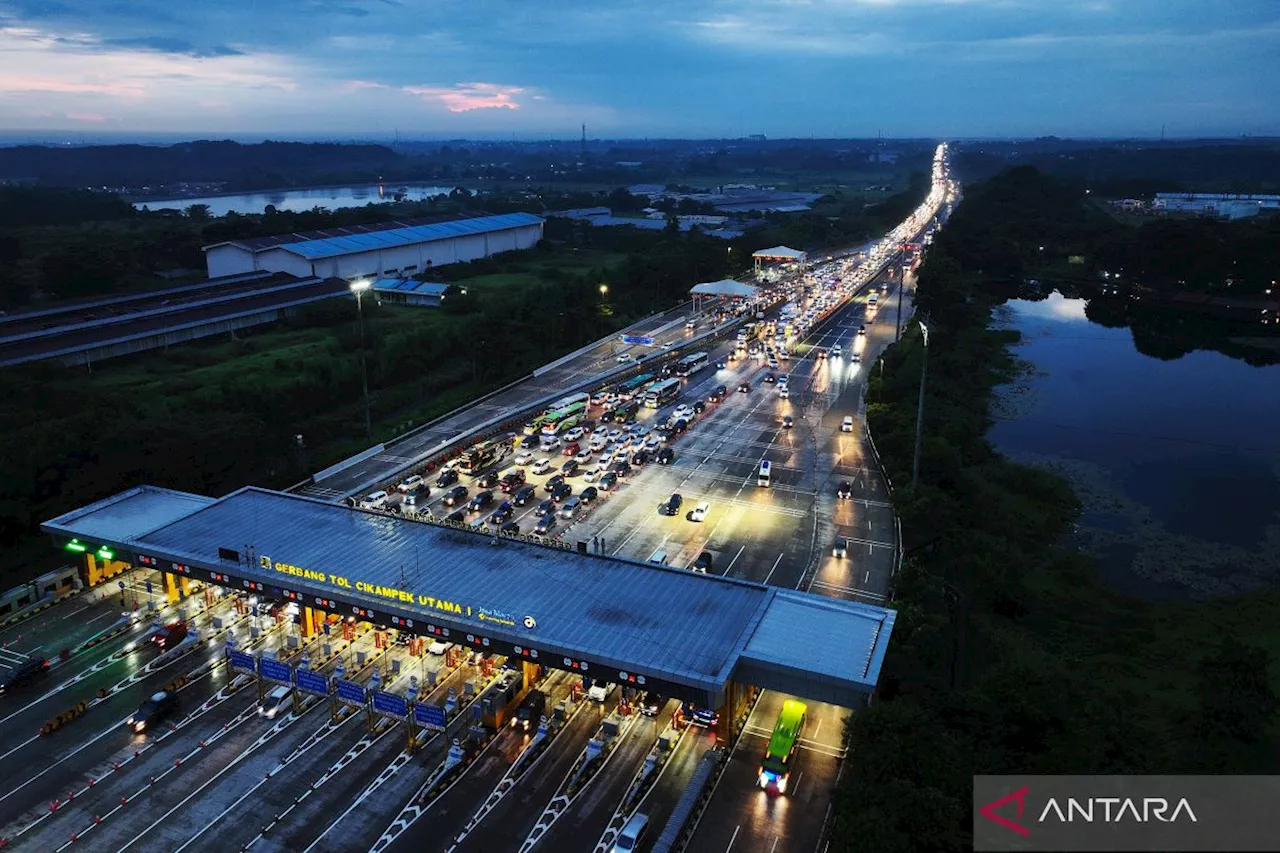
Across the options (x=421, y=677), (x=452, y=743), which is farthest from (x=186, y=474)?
(x=452, y=743)

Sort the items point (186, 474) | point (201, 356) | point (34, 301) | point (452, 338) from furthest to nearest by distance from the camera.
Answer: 1. point (34, 301)
2. point (452, 338)
3. point (201, 356)
4. point (186, 474)

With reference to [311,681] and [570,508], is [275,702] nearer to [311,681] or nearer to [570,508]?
[311,681]

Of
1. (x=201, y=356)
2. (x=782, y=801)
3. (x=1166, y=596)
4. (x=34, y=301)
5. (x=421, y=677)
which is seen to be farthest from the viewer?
(x=34, y=301)

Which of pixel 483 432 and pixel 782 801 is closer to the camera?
pixel 782 801

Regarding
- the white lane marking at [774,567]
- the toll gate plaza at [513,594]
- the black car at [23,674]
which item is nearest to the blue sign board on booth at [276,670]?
the toll gate plaza at [513,594]

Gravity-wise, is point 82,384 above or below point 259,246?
below

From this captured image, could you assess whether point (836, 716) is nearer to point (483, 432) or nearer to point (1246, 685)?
point (1246, 685)

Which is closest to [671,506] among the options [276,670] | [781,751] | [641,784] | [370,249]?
[781,751]
